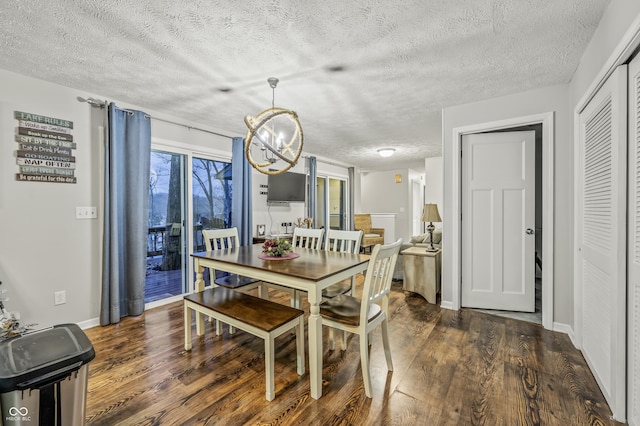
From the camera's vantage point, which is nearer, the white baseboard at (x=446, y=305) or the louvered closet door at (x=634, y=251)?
the louvered closet door at (x=634, y=251)

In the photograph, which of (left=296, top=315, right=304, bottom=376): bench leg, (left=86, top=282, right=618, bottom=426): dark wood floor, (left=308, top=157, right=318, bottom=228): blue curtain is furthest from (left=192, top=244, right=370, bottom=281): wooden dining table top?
(left=308, top=157, right=318, bottom=228): blue curtain

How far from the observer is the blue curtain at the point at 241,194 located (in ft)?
13.6

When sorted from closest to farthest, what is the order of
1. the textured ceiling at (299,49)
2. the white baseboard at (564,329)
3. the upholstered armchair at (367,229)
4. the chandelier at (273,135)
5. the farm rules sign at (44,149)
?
the textured ceiling at (299,49)
the chandelier at (273,135)
the farm rules sign at (44,149)
the white baseboard at (564,329)
the upholstered armchair at (367,229)

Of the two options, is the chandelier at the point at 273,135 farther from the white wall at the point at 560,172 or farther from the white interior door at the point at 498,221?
the white wall at the point at 560,172

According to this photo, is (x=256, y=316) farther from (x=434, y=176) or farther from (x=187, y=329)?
(x=434, y=176)

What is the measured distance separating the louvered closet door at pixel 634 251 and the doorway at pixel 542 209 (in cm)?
135

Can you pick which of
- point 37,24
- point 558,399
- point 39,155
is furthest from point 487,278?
point 39,155

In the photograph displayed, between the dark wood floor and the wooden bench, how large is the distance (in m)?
0.21

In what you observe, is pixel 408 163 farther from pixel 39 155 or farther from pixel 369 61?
pixel 39 155

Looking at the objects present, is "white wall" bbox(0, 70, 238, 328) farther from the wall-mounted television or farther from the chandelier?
the wall-mounted television

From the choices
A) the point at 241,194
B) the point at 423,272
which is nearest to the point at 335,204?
the point at 241,194

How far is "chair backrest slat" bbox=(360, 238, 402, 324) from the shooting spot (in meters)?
1.75

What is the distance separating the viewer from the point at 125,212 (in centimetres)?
307

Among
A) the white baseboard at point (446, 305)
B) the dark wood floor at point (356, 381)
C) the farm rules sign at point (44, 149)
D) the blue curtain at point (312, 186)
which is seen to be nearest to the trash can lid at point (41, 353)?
the dark wood floor at point (356, 381)
